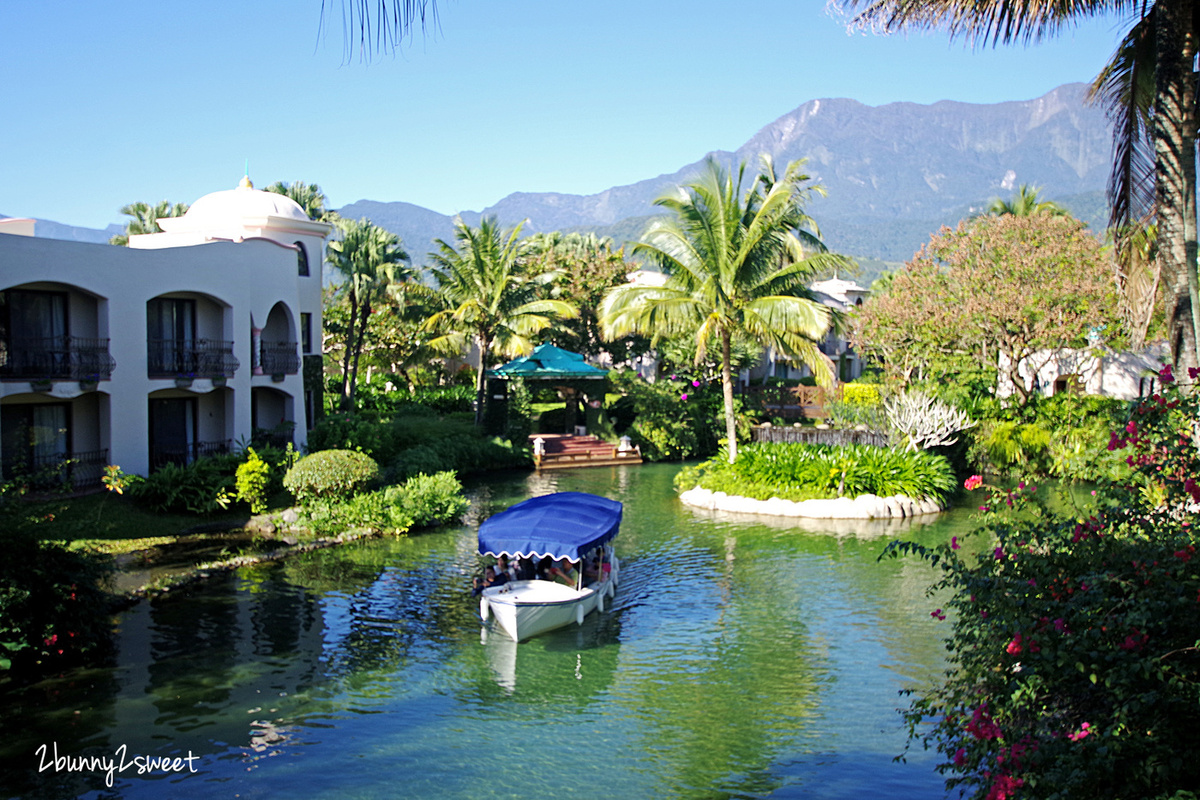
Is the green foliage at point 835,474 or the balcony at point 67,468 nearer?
the balcony at point 67,468

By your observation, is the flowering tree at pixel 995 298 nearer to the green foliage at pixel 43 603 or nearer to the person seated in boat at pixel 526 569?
the person seated in boat at pixel 526 569

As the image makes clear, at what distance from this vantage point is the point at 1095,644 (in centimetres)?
595

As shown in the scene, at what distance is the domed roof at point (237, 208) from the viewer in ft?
95.2

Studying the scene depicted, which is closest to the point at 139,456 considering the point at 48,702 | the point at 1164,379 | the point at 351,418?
the point at 351,418

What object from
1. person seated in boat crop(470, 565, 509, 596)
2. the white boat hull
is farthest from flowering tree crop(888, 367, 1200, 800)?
person seated in boat crop(470, 565, 509, 596)

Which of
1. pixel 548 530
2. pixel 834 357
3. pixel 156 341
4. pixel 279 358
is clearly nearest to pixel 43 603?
pixel 548 530

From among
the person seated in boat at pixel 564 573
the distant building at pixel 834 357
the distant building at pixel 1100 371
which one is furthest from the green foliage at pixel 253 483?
the distant building at pixel 834 357

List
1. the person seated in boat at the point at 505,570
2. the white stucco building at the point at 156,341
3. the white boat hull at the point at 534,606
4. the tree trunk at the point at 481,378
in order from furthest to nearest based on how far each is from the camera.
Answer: the tree trunk at the point at 481,378 < the white stucco building at the point at 156,341 < the person seated in boat at the point at 505,570 < the white boat hull at the point at 534,606

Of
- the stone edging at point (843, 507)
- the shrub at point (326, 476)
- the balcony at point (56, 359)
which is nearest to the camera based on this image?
the balcony at point (56, 359)

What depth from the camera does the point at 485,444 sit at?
3312 cm

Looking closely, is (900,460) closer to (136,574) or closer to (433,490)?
(433,490)

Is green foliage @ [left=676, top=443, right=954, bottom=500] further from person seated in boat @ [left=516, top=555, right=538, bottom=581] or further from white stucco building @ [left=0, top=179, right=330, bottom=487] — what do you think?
white stucco building @ [left=0, top=179, right=330, bottom=487]

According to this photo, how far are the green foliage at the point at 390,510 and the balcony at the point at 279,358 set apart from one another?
240 inches

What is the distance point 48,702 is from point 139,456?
11.8 metres
